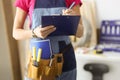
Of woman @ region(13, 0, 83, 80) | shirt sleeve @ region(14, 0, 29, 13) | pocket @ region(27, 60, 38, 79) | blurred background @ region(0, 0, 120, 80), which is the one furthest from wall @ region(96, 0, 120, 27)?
pocket @ region(27, 60, 38, 79)

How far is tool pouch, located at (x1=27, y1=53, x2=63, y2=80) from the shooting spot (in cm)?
85

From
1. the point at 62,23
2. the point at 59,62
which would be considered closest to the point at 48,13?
the point at 62,23

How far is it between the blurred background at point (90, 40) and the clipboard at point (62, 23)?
763 mm

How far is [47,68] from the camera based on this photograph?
0.85 metres

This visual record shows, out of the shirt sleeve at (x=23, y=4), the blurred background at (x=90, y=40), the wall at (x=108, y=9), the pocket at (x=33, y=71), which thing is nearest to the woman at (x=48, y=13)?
the shirt sleeve at (x=23, y=4)

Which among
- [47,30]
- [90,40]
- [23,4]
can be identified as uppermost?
[23,4]

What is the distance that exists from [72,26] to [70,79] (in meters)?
0.27

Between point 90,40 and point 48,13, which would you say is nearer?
point 48,13

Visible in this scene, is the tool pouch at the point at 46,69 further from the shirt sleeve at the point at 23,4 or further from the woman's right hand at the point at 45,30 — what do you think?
the shirt sleeve at the point at 23,4

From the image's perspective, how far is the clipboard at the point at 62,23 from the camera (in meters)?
0.77

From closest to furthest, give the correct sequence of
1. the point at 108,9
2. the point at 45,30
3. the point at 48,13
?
1. the point at 45,30
2. the point at 48,13
3. the point at 108,9

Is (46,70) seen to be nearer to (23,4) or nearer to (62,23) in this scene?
(62,23)

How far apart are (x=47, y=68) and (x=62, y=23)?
0.20m

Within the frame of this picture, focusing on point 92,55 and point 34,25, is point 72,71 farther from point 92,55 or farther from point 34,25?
point 92,55
